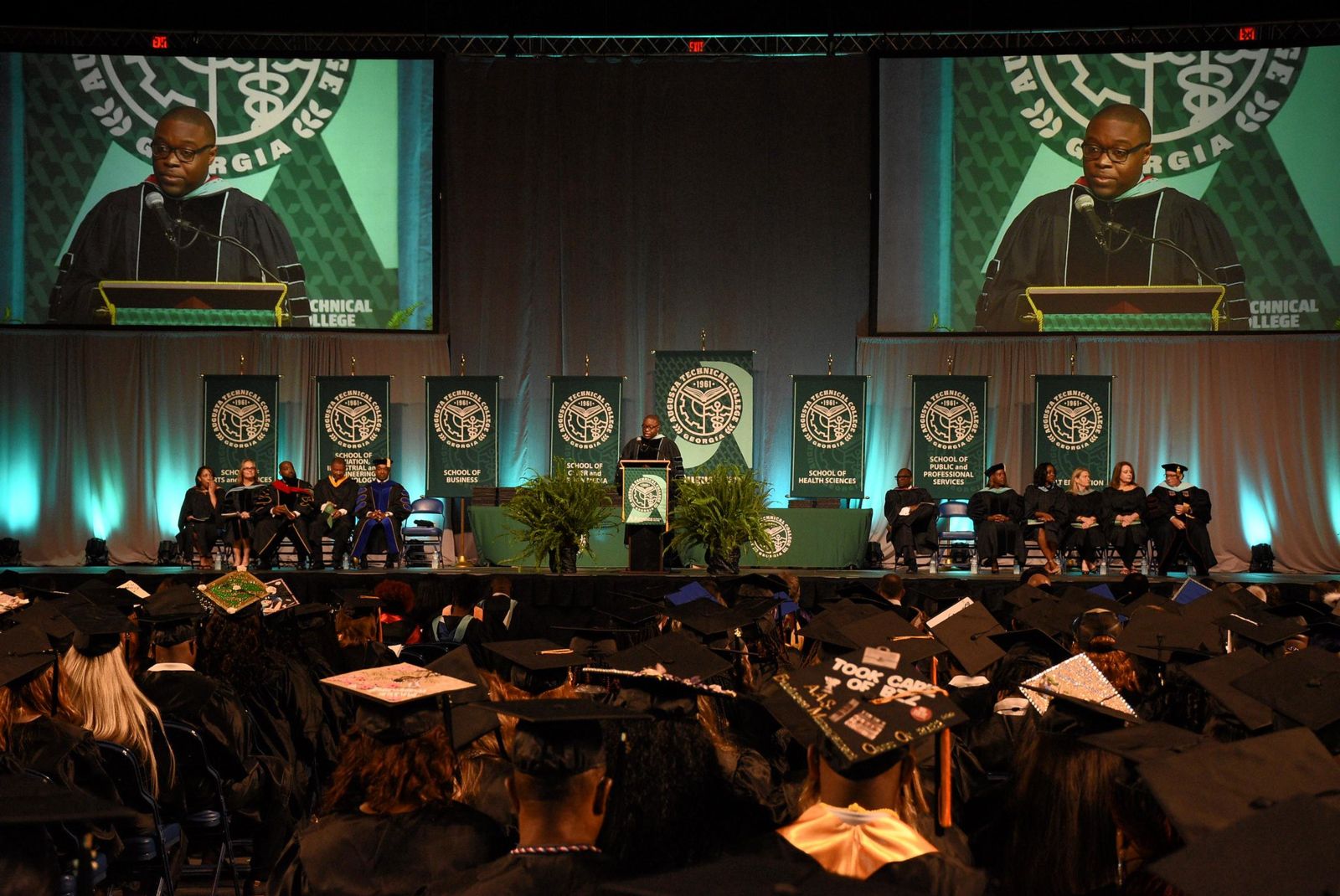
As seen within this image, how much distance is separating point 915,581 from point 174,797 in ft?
26.5

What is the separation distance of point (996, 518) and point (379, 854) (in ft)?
36.8

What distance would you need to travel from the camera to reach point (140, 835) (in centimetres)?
366

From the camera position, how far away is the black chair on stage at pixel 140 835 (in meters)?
3.49

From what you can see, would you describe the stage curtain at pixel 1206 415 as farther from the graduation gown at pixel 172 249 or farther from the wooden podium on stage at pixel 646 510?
the graduation gown at pixel 172 249

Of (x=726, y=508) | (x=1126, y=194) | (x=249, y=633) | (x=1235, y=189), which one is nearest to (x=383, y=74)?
(x=726, y=508)

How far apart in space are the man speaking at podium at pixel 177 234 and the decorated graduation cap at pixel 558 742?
13.2 meters

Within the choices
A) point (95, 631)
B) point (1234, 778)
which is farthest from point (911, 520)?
point (1234, 778)

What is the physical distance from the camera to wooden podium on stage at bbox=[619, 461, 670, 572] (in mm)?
11609

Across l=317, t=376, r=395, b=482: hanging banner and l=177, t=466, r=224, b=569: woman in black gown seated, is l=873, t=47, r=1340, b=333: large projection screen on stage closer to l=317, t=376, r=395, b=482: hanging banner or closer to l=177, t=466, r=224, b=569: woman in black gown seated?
l=317, t=376, r=395, b=482: hanging banner

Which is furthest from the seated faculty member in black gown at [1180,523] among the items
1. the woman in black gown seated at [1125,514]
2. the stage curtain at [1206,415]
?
the stage curtain at [1206,415]

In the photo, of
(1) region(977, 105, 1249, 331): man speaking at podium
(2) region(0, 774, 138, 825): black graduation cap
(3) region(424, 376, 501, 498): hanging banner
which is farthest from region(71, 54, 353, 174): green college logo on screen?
(2) region(0, 774, 138, 825): black graduation cap

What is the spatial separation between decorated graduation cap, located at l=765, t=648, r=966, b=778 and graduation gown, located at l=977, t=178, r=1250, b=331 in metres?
12.4

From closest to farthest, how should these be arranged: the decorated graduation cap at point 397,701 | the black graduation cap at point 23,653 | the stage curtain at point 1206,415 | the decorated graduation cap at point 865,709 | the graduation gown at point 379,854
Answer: the decorated graduation cap at point 865,709 < the graduation gown at point 379,854 < the decorated graduation cap at point 397,701 < the black graduation cap at point 23,653 < the stage curtain at point 1206,415

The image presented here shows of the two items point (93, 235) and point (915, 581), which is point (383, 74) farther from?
point (915, 581)
